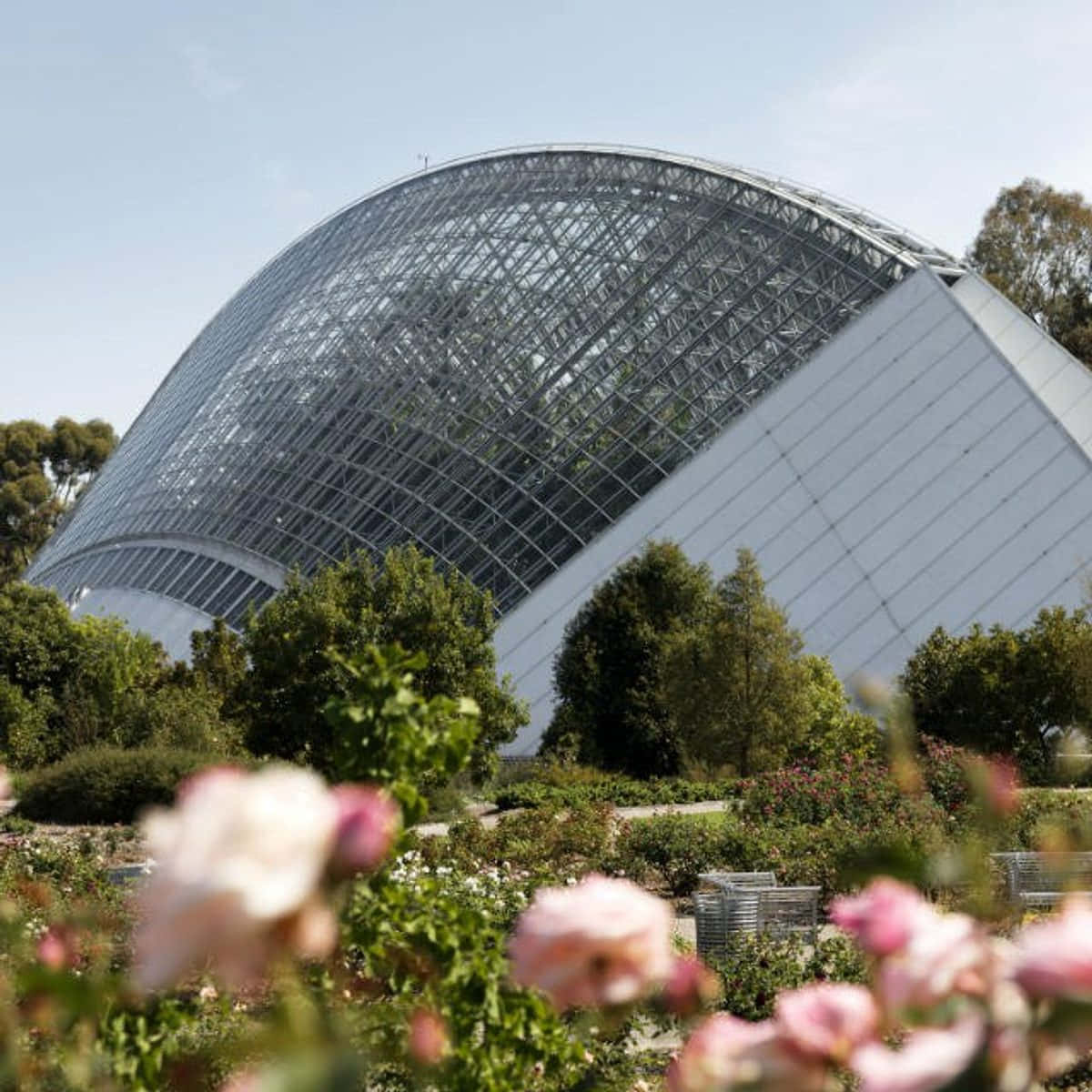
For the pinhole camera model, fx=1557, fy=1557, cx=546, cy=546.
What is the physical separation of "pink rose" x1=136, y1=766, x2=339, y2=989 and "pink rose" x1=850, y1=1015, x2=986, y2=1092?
52 cm

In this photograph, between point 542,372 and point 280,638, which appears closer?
point 280,638

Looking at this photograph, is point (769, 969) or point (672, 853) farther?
point (672, 853)

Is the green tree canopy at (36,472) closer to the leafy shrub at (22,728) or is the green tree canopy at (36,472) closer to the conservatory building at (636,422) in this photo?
the conservatory building at (636,422)

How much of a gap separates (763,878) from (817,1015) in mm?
10727

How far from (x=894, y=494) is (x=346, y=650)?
1114 centimetres

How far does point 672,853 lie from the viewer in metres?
14.6

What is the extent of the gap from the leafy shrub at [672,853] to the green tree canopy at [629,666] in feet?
37.4

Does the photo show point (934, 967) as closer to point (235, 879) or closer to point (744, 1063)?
point (744, 1063)

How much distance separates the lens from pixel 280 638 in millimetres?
24359

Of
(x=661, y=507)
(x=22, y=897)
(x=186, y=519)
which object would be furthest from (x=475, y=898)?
(x=186, y=519)

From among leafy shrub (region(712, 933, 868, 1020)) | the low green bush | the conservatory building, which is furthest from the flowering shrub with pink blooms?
the conservatory building

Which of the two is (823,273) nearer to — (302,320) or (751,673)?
(751,673)

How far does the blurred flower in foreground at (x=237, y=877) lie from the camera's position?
1315 millimetres

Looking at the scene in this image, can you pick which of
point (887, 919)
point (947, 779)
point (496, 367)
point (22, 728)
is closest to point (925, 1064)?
point (887, 919)
